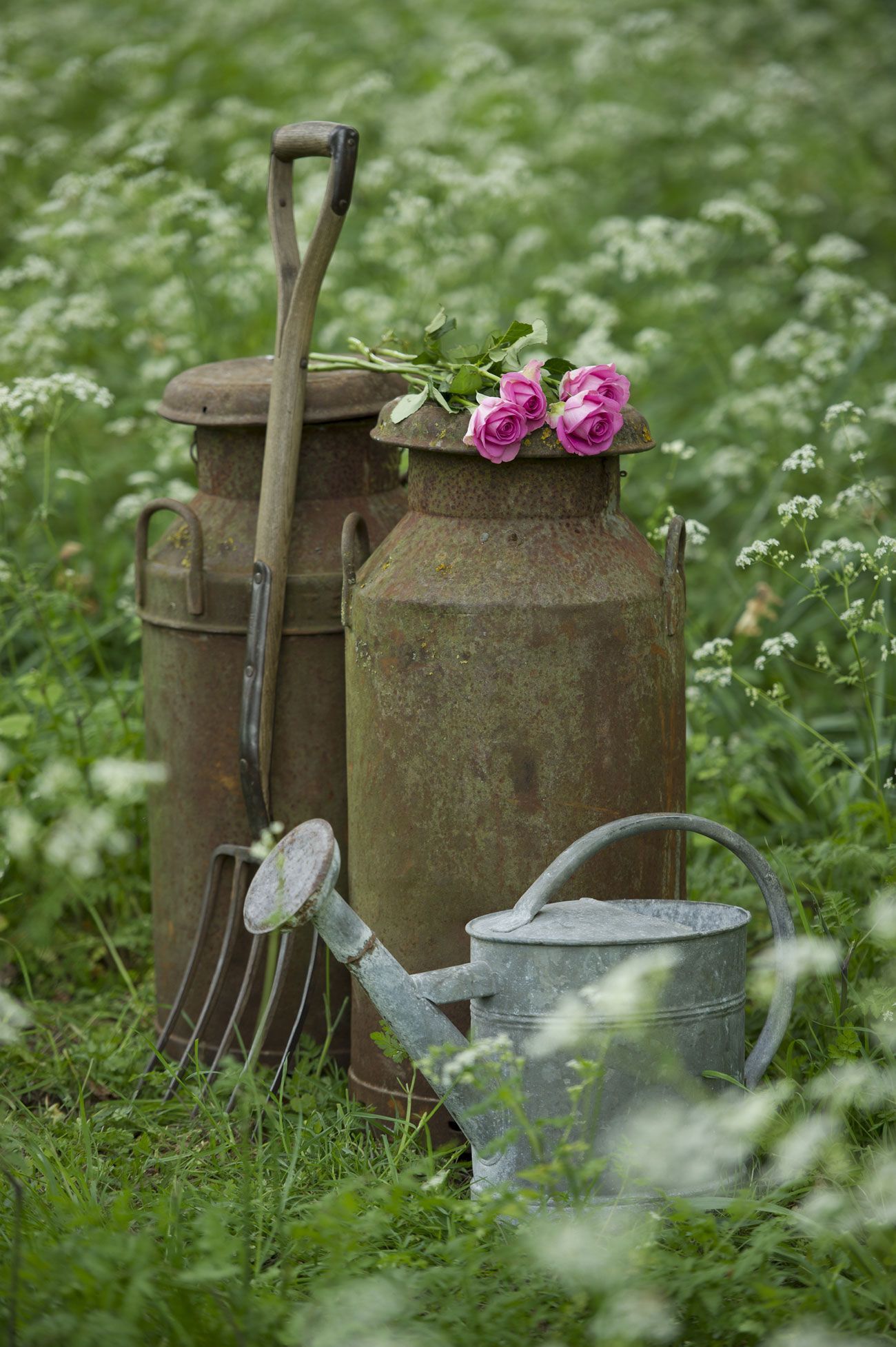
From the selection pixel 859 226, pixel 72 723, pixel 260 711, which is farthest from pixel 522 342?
pixel 859 226

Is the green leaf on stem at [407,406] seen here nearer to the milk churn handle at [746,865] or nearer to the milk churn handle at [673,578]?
the milk churn handle at [673,578]

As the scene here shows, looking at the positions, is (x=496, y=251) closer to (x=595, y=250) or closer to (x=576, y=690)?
(x=595, y=250)

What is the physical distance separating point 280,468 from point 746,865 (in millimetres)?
1138

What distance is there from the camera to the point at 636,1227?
1.98m

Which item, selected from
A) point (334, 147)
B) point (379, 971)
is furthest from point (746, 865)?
point (334, 147)

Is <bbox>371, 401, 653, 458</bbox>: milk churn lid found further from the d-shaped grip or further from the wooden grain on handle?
the d-shaped grip

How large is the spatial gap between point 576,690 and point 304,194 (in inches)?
134

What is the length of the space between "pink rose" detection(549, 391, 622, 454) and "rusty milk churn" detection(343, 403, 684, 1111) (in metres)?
0.03

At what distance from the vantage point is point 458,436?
92.4 inches

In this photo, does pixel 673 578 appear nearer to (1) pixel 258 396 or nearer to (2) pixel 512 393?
(2) pixel 512 393

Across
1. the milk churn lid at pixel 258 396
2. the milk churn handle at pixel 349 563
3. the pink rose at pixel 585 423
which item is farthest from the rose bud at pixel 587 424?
the milk churn lid at pixel 258 396

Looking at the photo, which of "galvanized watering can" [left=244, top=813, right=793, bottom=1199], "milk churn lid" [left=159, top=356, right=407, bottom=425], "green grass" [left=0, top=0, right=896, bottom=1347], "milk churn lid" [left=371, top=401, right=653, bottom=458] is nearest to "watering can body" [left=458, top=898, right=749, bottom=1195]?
"galvanized watering can" [left=244, top=813, right=793, bottom=1199]

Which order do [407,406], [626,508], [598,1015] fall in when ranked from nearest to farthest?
1. [598,1015]
2. [407,406]
3. [626,508]

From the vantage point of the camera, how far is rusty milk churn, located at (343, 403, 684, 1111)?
2.33m
